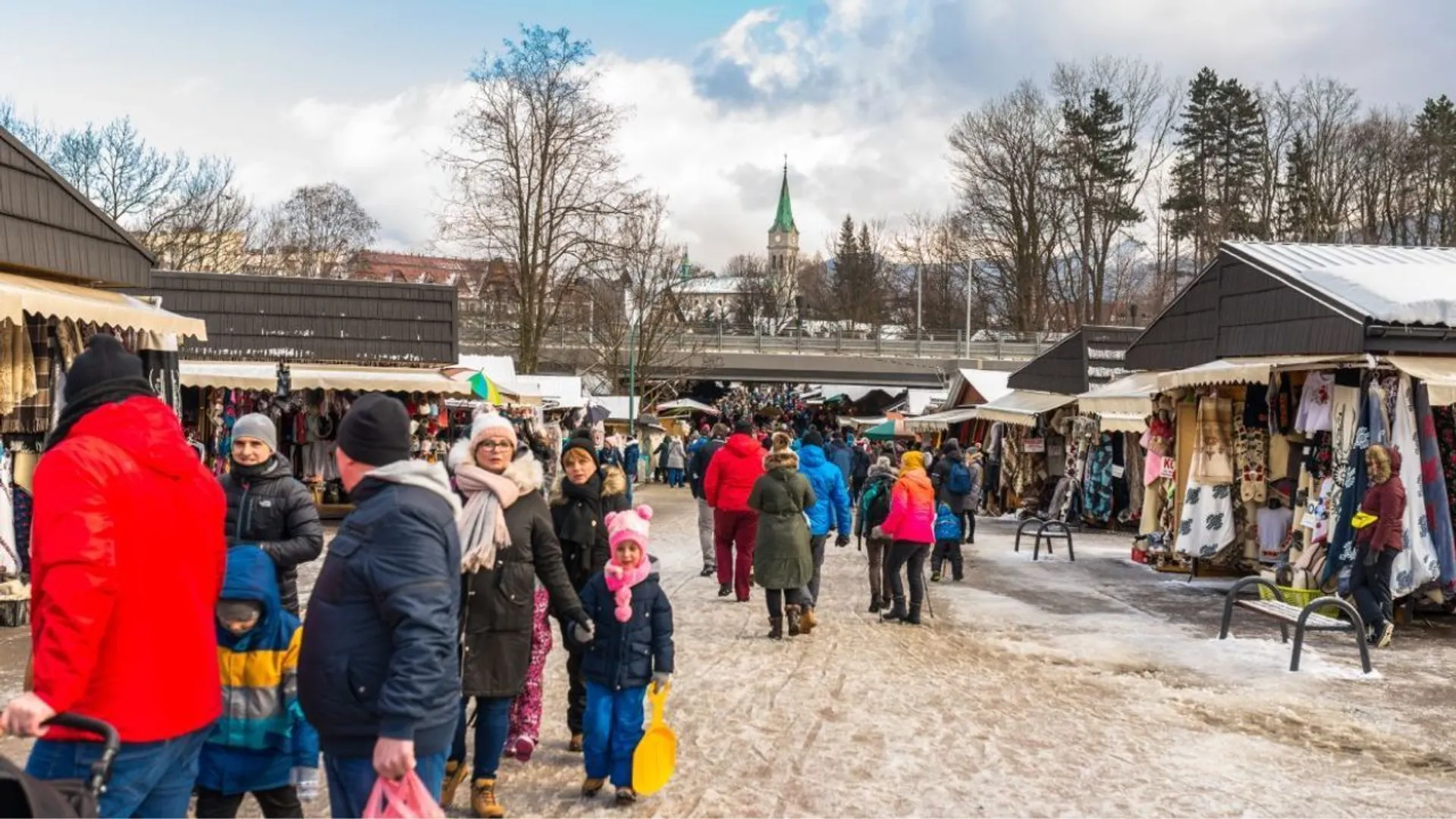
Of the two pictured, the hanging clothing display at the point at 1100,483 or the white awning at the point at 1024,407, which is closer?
the hanging clothing display at the point at 1100,483

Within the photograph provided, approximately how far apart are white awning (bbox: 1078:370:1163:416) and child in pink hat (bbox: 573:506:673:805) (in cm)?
1110

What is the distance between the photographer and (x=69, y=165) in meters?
34.4

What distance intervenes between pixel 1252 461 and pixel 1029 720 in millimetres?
7265

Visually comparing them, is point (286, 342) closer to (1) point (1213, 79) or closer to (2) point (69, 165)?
(2) point (69, 165)

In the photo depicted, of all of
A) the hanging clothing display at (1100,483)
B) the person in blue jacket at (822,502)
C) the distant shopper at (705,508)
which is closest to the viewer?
the person in blue jacket at (822,502)

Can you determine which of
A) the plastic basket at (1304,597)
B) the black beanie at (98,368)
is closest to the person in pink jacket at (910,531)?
the plastic basket at (1304,597)

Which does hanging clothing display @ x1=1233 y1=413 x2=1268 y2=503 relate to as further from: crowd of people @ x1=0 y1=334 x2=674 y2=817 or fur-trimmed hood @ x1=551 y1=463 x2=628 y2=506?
crowd of people @ x1=0 y1=334 x2=674 y2=817

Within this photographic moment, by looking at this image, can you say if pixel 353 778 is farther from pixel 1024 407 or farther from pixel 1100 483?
pixel 1024 407

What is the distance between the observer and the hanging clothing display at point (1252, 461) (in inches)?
512

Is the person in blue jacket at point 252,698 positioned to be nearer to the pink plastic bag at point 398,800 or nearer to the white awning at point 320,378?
the pink plastic bag at point 398,800

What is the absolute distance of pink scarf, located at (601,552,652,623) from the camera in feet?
18.3

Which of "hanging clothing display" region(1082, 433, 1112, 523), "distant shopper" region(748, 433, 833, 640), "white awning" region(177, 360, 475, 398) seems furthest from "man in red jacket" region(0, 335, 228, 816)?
"hanging clothing display" region(1082, 433, 1112, 523)

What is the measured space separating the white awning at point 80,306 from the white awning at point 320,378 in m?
4.79

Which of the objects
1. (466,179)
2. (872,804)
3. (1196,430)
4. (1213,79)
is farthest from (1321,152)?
(872,804)
